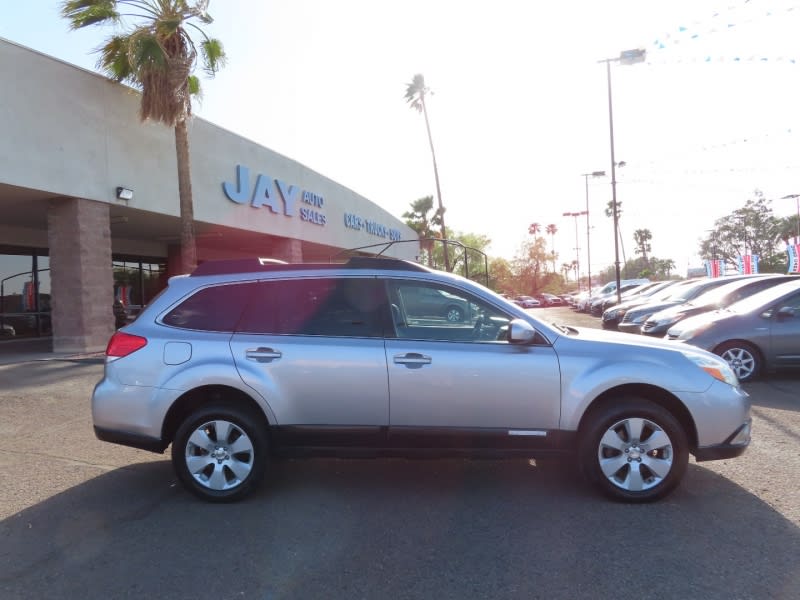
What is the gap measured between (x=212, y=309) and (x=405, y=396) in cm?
160

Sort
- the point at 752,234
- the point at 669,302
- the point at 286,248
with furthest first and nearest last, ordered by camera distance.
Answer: the point at 752,234 < the point at 286,248 < the point at 669,302

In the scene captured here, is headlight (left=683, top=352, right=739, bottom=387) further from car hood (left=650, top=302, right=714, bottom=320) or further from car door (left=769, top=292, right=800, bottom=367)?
car hood (left=650, top=302, right=714, bottom=320)

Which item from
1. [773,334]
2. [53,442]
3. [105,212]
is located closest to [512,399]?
[53,442]

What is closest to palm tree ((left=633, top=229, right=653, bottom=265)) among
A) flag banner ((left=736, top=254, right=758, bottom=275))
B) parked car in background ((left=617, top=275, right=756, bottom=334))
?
flag banner ((left=736, top=254, right=758, bottom=275))

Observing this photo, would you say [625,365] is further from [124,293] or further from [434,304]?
[124,293]

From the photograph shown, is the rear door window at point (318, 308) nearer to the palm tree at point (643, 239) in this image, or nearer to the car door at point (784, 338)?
the car door at point (784, 338)

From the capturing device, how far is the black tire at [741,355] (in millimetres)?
8156

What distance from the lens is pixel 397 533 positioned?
3557 millimetres

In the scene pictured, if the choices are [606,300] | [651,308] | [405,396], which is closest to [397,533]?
[405,396]

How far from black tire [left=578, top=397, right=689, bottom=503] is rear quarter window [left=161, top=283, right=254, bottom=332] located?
2707 mm

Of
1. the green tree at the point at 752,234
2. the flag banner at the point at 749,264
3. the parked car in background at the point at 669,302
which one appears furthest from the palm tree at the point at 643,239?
the parked car in background at the point at 669,302

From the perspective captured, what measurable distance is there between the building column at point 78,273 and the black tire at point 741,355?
12.3 meters

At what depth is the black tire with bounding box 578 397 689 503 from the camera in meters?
3.96

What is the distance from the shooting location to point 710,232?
71.2 metres
